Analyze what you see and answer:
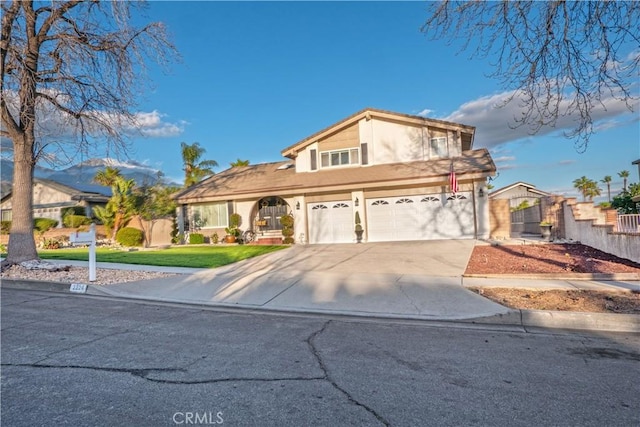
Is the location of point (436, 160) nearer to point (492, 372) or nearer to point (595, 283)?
point (595, 283)

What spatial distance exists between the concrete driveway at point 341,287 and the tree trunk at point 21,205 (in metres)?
4.42

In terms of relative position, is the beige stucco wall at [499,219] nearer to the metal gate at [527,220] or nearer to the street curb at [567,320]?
the metal gate at [527,220]

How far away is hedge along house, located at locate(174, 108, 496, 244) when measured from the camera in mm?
17312

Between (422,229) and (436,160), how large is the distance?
3654 millimetres

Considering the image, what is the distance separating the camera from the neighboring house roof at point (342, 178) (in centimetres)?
1662

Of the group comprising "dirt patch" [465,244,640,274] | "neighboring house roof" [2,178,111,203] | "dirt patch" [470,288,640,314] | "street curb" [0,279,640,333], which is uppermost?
"neighboring house roof" [2,178,111,203]

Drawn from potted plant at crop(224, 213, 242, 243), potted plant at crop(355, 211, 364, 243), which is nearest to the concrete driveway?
potted plant at crop(355, 211, 364, 243)

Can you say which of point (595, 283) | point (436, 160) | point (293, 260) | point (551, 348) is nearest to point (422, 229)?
point (436, 160)

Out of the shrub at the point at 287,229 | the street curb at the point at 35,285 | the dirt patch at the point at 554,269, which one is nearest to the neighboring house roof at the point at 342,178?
the shrub at the point at 287,229

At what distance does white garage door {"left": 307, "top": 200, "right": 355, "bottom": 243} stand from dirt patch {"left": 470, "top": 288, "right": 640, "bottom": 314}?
1126 centimetres

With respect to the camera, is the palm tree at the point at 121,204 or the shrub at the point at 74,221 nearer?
the palm tree at the point at 121,204

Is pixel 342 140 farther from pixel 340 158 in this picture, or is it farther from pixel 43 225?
pixel 43 225

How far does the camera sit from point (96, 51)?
11.0m

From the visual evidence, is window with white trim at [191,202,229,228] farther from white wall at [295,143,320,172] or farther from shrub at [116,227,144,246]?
→ white wall at [295,143,320,172]
